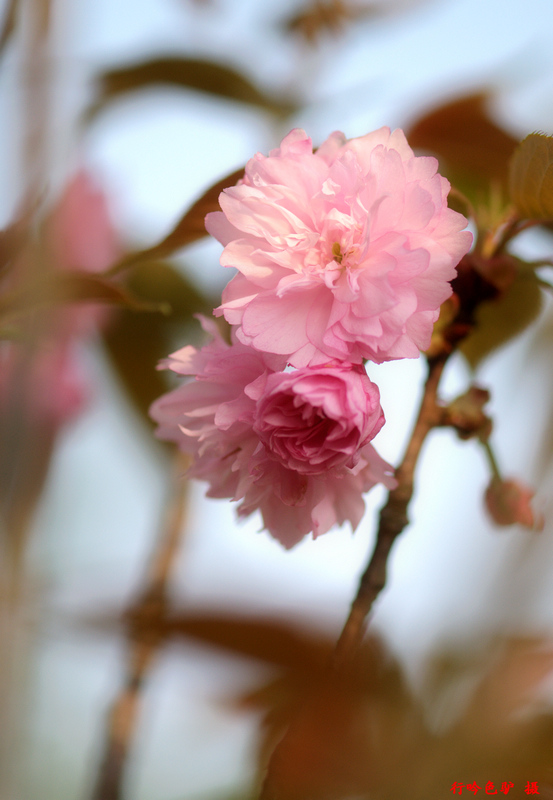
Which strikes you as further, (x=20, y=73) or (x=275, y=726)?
(x=275, y=726)

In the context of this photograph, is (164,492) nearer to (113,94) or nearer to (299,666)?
(299,666)

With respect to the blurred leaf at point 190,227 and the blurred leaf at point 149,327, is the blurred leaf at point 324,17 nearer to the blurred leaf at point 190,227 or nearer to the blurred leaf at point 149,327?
the blurred leaf at point 149,327

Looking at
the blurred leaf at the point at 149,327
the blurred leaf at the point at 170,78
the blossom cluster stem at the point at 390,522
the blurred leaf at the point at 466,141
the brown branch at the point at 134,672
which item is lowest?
the brown branch at the point at 134,672

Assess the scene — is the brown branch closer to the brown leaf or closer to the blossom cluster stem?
the blossom cluster stem

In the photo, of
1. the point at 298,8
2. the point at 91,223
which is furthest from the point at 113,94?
the point at 298,8

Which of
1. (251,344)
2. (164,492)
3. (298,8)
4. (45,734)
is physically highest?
(298,8)

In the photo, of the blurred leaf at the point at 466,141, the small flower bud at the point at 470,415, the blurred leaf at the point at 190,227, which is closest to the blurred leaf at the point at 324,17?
the blurred leaf at the point at 466,141
